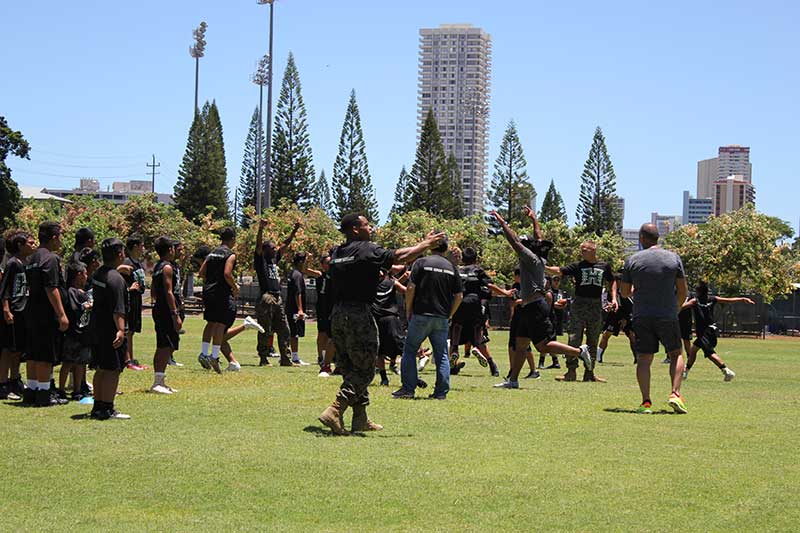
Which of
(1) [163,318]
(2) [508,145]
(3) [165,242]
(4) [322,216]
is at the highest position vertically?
(2) [508,145]

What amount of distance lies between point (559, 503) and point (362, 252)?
3.28 m

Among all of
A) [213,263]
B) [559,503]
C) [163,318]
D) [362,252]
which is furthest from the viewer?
[213,263]

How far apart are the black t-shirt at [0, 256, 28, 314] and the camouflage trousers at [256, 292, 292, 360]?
6280 millimetres

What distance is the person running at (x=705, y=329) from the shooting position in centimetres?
1709

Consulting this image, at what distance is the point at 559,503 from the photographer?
21.8ft

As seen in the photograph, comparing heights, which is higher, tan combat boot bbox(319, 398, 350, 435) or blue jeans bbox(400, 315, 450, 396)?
blue jeans bbox(400, 315, 450, 396)

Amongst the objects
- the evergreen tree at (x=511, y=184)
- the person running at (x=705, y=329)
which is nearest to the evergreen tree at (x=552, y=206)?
the evergreen tree at (x=511, y=184)

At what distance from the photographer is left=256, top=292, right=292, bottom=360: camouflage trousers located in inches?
684

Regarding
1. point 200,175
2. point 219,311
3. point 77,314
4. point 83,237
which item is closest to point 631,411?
point 77,314

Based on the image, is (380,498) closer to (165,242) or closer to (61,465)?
(61,465)

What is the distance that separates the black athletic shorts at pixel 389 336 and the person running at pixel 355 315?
15.5ft

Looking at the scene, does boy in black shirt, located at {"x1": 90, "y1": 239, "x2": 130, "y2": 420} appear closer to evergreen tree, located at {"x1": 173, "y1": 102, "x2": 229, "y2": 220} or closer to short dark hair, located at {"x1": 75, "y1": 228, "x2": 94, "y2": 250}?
short dark hair, located at {"x1": 75, "y1": 228, "x2": 94, "y2": 250}

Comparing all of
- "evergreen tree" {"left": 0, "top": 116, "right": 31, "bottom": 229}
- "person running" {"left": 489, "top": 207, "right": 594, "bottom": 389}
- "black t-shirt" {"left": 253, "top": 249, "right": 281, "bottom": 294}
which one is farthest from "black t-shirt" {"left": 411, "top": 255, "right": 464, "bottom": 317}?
"evergreen tree" {"left": 0, "top": 116, "right": 31, "bottom": 229}

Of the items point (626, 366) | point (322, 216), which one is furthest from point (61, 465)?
point (322, 216)
